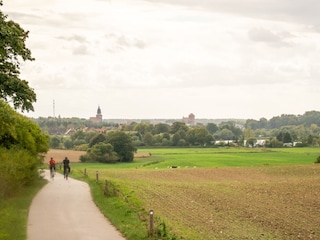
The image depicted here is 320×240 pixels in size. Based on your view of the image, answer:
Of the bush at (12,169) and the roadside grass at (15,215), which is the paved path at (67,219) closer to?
the roadside grass at (15,215)

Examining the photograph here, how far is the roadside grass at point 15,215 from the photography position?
20.0 m

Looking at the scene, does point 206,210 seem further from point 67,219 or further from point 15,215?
point 15,215

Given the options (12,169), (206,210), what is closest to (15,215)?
(12,169)

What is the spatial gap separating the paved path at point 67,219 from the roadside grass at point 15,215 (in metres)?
0.27

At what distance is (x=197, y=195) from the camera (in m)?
37.6

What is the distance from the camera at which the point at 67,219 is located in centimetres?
2394

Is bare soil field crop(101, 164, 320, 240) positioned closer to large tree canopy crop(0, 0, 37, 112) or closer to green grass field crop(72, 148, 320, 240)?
green grass field crop(72, 148, 320, 240)

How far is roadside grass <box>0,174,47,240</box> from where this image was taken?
19997 mm

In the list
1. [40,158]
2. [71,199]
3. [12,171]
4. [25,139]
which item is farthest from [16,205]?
[40,158]

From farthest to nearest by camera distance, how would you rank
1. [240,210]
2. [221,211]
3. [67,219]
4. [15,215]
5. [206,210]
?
[240,210] → [206,210] → [221,211] → [15,215] → [67,219]

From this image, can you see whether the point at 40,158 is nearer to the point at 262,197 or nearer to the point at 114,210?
the point at 262,197

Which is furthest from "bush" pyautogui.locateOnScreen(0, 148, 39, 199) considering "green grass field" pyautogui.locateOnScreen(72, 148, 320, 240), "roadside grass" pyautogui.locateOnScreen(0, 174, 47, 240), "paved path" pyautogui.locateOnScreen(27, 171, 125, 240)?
"green grass field" pyautogui.locateOnScreen(72, 148, 320, 240)

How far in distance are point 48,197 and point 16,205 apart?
4812 millimetres

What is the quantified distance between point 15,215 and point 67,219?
2.22 metres
